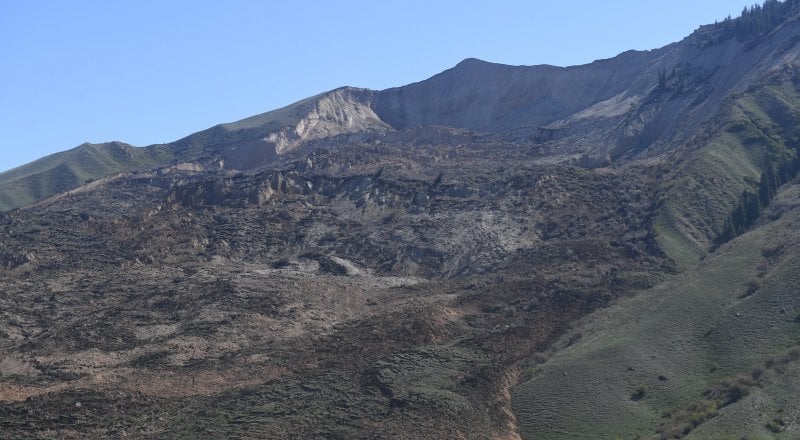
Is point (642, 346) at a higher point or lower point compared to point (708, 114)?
lower

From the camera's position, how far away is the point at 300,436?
159ft

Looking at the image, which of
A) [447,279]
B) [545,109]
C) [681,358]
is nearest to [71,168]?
[545,109]

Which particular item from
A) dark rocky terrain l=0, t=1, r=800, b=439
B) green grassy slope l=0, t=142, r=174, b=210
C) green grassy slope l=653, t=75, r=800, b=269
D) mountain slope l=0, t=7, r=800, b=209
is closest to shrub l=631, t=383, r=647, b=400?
dark rocky terrain l=0, t=1, r=800, b=439

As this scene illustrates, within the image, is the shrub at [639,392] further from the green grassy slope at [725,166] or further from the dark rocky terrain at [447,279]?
the green grassy slope at [725,166]

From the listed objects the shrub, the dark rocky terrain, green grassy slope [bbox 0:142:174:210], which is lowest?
the shrub

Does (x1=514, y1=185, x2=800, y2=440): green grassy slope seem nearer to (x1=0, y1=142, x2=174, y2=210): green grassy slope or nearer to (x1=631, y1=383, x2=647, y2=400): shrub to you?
(x1=631, y1=383, x2=647, y2=400): shrub

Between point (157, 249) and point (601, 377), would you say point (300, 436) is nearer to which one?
point (601, 377)

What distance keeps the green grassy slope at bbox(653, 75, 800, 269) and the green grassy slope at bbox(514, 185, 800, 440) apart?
1226cm

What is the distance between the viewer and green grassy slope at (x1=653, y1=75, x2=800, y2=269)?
80.8 m

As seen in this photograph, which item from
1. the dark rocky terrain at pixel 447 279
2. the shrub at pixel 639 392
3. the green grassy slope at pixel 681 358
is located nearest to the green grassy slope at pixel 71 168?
the dark rocky terrain at pixel 447 279

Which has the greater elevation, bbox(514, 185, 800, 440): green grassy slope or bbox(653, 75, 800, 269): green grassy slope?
bbox(653, 75, 800, 269): green grassy slope

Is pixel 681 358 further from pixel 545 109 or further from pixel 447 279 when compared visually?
pixel 545 109

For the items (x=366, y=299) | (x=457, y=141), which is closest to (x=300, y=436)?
(x=366, y=299)

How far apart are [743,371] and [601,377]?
24.2ft
